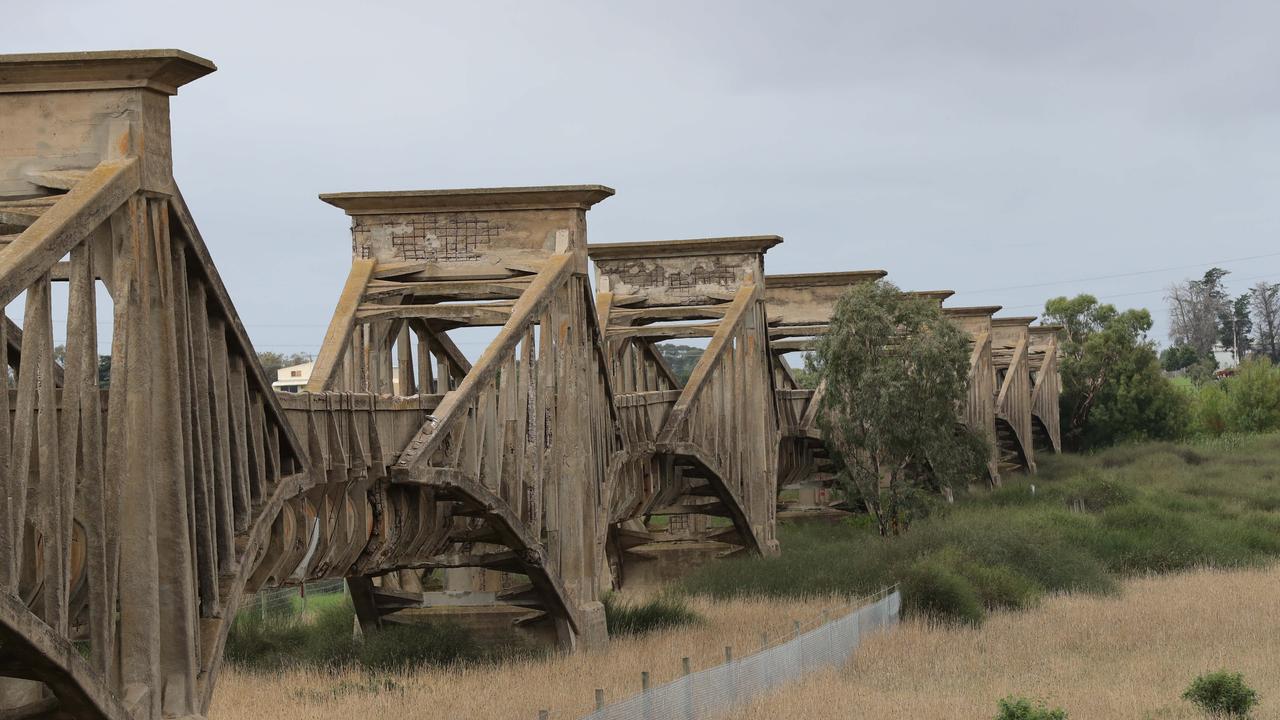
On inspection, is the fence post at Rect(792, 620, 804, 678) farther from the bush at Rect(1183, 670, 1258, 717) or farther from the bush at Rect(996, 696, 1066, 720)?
the bush at Rect(1183, 670, 1258, 717)

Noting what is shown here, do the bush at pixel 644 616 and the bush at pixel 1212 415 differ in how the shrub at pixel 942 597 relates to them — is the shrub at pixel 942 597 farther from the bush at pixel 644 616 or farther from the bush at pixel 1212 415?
the bush at pixel 1212 415

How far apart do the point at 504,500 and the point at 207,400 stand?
7354 millimetres

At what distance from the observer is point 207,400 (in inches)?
425

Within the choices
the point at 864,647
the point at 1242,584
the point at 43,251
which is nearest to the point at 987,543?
the point at 1242,584

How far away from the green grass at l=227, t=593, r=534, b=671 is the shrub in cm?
715

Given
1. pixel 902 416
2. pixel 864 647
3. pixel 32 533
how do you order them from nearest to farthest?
pixel 32 533 < pixel 864 647 < pixel 902 416

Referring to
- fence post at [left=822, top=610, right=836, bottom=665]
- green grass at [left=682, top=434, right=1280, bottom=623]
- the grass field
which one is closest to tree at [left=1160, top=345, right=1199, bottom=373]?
green grass at [left=682, top=434, right=1280, bottom=623]

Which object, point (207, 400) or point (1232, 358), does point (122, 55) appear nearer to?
point (207, 400)

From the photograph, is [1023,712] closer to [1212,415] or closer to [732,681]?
[732,681]

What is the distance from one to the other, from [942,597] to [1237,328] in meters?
123

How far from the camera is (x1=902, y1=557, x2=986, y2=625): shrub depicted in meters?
24.3

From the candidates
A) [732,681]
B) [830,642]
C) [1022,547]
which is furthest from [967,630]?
[732,681]

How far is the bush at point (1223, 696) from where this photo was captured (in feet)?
52.9

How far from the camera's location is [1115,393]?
241 feet
